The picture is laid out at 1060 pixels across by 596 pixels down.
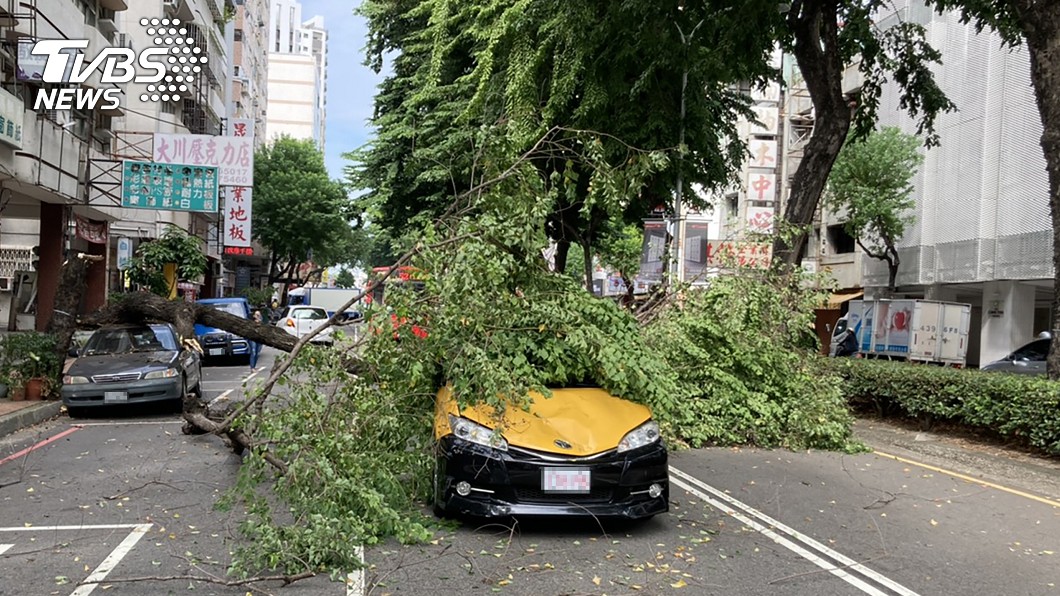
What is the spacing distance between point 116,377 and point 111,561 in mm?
7813

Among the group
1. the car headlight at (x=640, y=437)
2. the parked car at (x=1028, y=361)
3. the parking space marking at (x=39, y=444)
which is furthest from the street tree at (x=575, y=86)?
the parked car at (x=1028, y=361)

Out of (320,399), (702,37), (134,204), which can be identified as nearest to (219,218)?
(134,204)

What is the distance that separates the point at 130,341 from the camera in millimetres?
13492

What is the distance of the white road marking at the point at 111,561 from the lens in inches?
189

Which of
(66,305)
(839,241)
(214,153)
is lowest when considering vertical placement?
(66,305)

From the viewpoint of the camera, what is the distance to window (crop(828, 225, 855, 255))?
124ft

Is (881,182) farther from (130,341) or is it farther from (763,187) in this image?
(130,341)

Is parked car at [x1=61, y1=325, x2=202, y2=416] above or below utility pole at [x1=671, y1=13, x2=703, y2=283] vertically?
below

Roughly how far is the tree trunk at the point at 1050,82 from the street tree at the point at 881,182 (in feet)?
54.6

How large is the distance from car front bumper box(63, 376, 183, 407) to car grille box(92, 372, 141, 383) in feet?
→ 0.17

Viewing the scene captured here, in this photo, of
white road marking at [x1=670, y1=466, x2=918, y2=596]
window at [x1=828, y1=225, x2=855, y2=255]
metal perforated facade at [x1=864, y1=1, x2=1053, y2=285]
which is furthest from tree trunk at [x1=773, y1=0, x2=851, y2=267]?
window at [x1=828, y1=225, x2=855, y2=255]

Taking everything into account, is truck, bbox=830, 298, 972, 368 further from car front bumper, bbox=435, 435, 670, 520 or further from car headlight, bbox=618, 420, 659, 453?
car front bumper, bbox=435, 435, 670, 520

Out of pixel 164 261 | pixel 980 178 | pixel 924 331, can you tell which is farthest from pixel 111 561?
pixel 980 178

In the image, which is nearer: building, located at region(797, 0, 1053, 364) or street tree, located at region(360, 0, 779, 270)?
street tree, located at region(360, 0, 779, 270)
